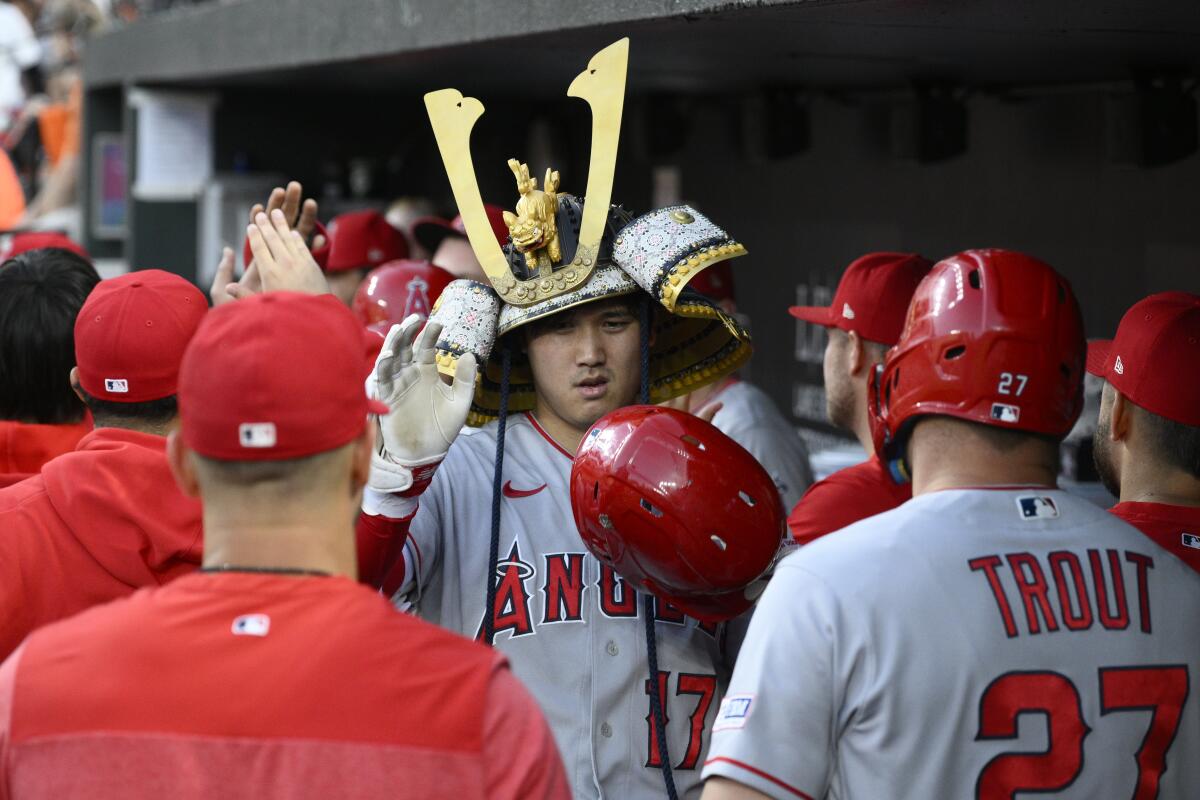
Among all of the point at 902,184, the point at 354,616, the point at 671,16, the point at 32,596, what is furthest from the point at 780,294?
the point at 354,616

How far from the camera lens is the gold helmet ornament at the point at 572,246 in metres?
2.90

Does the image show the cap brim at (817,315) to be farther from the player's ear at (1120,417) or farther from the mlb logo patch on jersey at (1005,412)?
the mlb logo patch on jersey at (1005,412)

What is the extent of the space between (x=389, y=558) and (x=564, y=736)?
47cm

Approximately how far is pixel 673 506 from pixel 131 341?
1.06 m

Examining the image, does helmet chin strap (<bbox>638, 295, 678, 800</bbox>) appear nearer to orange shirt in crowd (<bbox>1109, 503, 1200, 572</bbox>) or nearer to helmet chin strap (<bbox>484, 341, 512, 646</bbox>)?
helmet chin strap (<bbox>484, 341, 512, 646</bbox>)

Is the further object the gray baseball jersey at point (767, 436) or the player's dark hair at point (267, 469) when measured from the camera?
the gray baseball jersey at point (767, 436)

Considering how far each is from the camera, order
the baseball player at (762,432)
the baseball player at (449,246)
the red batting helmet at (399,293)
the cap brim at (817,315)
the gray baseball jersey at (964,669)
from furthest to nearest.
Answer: the baseball player at (449,246)
the red batting helmet at (399,293)
the baseball player at (762,432)
the cap brim at (817,315)
the gray baseball jersey at (964,669)

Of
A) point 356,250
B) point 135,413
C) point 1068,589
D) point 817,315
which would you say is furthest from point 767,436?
point 1068,589

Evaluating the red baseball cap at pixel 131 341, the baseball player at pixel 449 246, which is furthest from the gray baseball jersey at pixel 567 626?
the baseball player at pixel 449 246

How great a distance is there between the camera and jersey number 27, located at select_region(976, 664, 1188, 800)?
6.70 feet

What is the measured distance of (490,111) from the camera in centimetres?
838

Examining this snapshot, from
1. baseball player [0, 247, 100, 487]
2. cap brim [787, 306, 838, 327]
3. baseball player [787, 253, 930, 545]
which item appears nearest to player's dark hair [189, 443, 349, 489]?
baseball player [0, 247, 100, 487]

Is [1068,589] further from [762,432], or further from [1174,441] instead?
[762,432]

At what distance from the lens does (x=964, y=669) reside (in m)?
2.03
